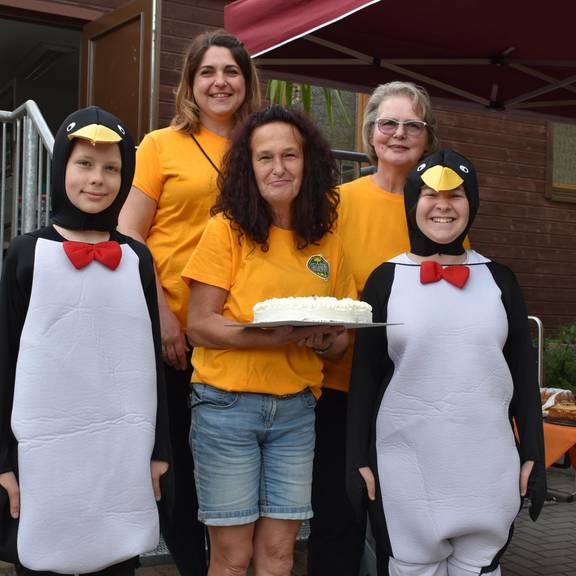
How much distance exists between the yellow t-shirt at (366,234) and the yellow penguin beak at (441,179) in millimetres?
369

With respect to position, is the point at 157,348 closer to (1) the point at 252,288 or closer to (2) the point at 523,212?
(1) the point at 252,288

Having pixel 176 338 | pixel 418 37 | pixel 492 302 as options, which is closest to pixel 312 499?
pixel 176 338

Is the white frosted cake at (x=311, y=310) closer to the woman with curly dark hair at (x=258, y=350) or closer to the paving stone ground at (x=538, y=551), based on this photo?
the woman with curly dark hair at (x=258, y=350)

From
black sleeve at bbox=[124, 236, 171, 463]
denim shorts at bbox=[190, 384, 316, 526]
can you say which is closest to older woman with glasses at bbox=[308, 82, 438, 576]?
denim shorts at bbox=[190, 384, 316, 526]

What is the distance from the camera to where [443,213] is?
8.77 feet

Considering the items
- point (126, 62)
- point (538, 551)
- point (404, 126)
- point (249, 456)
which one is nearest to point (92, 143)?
point (249, 456)

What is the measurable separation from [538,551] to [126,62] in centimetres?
471

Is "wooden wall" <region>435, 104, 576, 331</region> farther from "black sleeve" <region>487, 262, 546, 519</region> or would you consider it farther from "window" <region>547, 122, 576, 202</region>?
"black sleeve" <region>487, 262, 546, 519</region>

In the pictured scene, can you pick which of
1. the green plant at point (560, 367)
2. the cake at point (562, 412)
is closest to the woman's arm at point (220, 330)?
the cake at point (562, 412)

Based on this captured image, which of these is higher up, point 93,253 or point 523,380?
point 93,253

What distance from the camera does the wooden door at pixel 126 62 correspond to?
6.68 m

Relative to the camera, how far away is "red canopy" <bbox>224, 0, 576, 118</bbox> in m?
3.96

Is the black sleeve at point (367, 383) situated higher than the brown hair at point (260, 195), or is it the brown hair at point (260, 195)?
the brown hair at point (260, 195)

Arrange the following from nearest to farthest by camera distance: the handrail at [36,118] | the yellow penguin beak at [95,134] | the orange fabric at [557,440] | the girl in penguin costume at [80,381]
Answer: the girl in penguin costume at [80,381]
the yellow penguin beak at [95,134]
the orange fabric at [557,440]
the handrail at [36,118]
